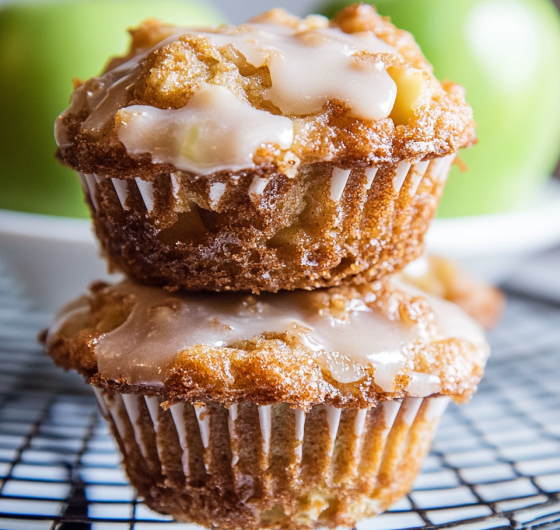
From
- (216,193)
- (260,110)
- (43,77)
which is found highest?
(260,110)

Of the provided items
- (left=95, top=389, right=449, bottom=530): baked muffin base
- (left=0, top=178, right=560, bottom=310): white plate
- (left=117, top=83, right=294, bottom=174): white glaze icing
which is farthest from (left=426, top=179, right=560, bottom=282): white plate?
(left=117, top=83, right=294, bottom=174): white glaze icing

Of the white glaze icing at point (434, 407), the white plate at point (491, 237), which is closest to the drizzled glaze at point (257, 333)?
the white glaze icing at point (434, 407)

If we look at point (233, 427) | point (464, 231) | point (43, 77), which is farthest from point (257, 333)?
point (43, 77)

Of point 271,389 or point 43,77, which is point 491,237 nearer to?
point 271,389

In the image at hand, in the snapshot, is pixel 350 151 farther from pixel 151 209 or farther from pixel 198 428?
pixel 198 428

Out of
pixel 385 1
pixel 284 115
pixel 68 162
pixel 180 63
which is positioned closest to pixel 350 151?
pixel 284 115

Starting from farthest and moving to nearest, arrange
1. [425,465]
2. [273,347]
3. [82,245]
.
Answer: [82,245] → [425,465] → [273,347]
